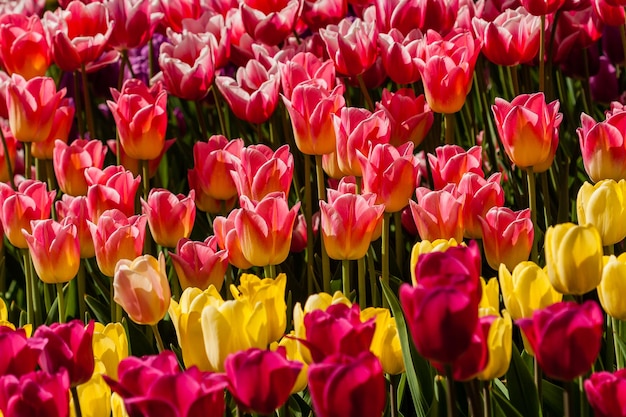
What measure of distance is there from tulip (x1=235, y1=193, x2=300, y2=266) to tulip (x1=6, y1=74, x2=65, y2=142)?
2.70ft

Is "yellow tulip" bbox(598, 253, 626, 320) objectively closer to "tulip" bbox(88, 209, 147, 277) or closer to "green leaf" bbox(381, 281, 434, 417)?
"green leaf" bbox(381, 281, 434, 417)

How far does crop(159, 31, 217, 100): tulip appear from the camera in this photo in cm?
261

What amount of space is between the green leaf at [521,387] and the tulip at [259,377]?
55 cm

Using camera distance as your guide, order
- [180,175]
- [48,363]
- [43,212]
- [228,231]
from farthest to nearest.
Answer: [180,175]
[43,212]
[228,231]
[48,363]

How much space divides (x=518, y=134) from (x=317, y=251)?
0.71 metres

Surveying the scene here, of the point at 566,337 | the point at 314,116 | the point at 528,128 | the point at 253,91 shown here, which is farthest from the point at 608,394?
the point at 253,91

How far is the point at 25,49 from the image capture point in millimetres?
2762

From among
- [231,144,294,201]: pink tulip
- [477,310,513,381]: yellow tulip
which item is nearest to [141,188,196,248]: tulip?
[231,144,294,201]: pink tulip

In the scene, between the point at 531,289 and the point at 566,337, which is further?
the point at 531,289

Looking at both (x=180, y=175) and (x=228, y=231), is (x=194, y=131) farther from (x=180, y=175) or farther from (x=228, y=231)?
(x=228, y=231)

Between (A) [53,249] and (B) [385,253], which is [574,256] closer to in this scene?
(B) [385,253]

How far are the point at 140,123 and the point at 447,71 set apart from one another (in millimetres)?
718

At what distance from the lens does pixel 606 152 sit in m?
2.03

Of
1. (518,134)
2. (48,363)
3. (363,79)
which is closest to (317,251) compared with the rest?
(363,79)
